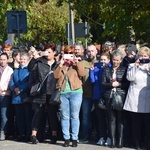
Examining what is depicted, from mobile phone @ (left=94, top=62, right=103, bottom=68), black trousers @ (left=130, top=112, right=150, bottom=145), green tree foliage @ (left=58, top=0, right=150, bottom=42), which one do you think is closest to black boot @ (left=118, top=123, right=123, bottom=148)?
black trousers @ (left=130, top=112, right=150, bottom=145)

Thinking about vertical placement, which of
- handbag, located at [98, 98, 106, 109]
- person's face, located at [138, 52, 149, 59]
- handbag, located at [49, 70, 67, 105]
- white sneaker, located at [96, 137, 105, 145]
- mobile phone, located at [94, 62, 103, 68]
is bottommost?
white sneaker, located at [96, 137, 105, 145]

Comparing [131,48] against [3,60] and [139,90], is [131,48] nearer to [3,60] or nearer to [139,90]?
[139,90]

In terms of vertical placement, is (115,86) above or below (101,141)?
above

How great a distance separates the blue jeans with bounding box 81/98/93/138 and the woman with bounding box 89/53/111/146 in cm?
19

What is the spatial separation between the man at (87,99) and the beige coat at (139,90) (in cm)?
106

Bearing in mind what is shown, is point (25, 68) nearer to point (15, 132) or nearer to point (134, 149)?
point (15, 132)

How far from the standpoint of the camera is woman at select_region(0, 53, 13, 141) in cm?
1381

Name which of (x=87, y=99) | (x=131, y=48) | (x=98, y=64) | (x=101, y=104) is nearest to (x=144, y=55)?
(x=131, y=48)

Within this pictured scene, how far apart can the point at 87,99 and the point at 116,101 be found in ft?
3.03

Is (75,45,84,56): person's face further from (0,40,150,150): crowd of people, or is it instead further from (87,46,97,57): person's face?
(87,46,97,57): person's face

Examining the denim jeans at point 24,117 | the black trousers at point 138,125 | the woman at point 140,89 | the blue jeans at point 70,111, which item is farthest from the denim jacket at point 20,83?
the black trousers at point 138,125

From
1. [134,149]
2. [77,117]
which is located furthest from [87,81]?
[134,149]

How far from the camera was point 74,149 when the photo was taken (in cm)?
1262

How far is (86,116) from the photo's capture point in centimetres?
1339
